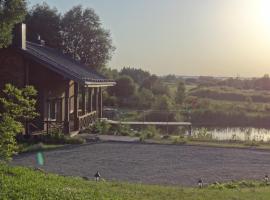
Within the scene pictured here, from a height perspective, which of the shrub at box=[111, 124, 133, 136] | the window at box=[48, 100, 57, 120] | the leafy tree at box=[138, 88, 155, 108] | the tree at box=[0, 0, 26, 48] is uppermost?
the tree at box=[0, 0, 26, 48]

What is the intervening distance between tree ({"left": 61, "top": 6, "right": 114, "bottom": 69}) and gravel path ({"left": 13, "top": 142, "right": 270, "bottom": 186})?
81.0 ft

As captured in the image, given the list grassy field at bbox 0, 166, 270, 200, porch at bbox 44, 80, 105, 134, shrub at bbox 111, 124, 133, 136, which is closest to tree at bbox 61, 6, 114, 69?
porch at bbox 44, 80, 105, 134

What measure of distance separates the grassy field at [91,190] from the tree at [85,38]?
113 ft

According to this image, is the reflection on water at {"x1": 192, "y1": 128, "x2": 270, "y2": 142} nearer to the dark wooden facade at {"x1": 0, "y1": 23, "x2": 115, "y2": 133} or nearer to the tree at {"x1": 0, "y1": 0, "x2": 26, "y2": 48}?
the dark wooden facade at {"x1": 0, "y1": 23, "x2": 115, "y2": 133}

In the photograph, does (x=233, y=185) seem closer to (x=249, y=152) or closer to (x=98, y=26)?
(x=249, y=152)

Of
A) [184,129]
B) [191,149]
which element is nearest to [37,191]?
[191,149]

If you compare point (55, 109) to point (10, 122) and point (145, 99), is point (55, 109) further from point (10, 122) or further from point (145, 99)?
point (145, 99)

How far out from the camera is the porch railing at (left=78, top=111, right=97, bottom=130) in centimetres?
2720

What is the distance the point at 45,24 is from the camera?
153 ft

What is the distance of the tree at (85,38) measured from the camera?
47.1m

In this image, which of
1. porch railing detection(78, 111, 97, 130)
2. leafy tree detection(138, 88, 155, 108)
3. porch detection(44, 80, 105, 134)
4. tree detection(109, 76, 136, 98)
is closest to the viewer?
porch detection(44, 80, 105, 134)

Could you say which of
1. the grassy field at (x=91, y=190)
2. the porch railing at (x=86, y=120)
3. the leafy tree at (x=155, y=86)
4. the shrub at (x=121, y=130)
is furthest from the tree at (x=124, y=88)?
the grassy field at (x=91, y=190)

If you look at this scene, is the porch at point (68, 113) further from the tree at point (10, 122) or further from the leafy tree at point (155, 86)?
the leafy tree at point (155, 86)

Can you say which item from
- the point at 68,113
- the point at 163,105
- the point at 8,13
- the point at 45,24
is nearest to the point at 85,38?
the point at 45,24
